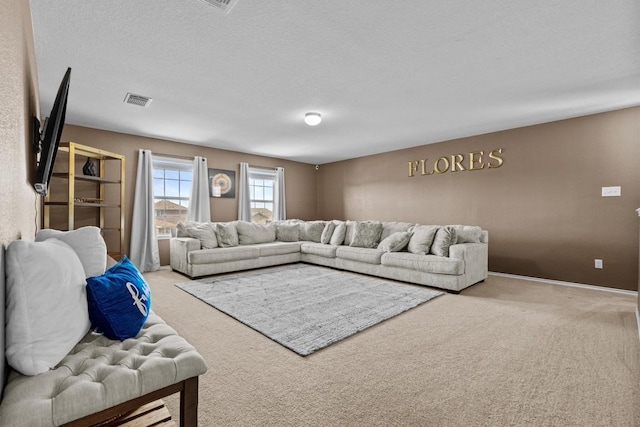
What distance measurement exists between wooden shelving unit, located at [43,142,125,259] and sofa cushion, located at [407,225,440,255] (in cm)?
449

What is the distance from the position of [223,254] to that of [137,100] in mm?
2474

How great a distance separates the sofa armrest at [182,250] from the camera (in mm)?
4688

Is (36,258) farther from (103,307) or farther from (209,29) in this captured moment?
(209,29)

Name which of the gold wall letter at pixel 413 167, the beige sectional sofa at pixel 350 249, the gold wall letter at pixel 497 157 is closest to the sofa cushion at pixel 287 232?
the beige sectional sofa at pixel 350 249

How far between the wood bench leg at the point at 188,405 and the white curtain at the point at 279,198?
612 cm

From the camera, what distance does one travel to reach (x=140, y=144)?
17.4 ft

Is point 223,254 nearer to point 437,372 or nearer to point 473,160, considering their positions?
point 437,372

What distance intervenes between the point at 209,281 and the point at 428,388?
3.50m

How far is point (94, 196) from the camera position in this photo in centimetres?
484

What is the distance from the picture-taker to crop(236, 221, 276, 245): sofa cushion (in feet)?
18.6

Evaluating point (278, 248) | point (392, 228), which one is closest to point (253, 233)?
point (278, 248)

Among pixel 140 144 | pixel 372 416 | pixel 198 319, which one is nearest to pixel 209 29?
pixel 198 319

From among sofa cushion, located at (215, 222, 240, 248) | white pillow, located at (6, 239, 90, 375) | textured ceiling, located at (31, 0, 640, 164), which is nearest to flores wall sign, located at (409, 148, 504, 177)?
textured ceiling, located at (31, 0, 640, 164)

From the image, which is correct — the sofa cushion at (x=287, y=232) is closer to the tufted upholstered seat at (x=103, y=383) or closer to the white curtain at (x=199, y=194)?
the white curtain at (x=199, y=194)
